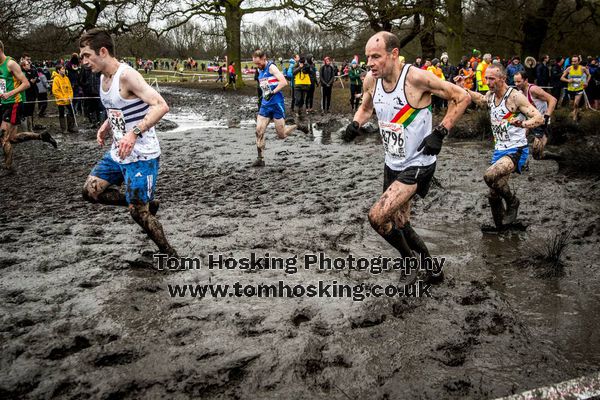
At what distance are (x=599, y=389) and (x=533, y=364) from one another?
903mm

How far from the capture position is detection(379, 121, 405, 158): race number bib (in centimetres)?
388

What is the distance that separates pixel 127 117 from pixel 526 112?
163 inches

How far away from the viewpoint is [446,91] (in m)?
3.78

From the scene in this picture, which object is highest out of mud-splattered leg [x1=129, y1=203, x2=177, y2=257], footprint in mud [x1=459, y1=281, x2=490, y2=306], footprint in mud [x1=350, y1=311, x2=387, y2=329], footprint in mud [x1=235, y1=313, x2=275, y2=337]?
mud-splattered leg [x1=129, y1=203, x2=177, y2=257]

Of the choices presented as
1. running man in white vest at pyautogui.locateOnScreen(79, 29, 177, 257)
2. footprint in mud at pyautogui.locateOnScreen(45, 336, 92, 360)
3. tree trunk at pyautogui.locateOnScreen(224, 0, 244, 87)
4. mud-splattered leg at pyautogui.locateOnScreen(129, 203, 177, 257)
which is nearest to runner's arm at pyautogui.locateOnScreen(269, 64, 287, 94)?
running man in white vest at pyautogui.locateOnScreen(79, 29, 177, 257)

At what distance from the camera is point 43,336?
3275 millimetres

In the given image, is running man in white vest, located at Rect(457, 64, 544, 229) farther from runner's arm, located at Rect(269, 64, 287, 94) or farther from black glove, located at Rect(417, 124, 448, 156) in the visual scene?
runner's arm, located at Rect(269, 64, 287, 94)

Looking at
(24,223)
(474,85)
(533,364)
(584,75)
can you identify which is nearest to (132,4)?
(474,85)

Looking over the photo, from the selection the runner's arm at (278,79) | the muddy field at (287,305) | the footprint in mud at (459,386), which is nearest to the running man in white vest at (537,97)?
the muddy field at (287,305)

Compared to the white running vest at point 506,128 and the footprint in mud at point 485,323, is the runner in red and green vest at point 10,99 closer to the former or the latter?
the white running vest at point 506,128

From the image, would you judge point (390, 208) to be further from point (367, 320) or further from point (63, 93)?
point (63, 93)

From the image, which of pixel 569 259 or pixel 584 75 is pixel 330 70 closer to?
pixel 584 75

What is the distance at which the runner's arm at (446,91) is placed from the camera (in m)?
3.76

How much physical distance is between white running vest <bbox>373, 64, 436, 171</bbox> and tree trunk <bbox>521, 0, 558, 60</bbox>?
2238 cm
